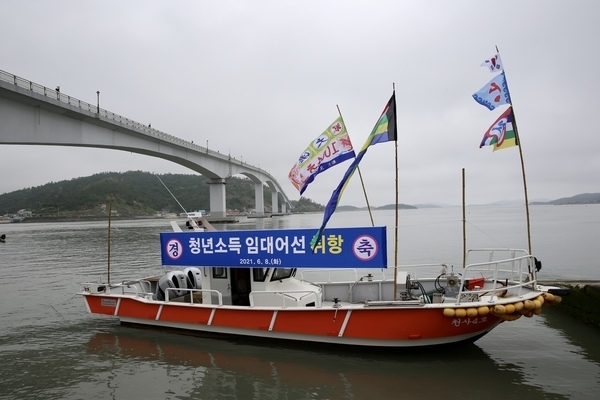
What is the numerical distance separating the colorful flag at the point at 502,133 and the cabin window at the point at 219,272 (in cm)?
697

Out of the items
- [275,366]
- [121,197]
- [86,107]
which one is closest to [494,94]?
[275,366]

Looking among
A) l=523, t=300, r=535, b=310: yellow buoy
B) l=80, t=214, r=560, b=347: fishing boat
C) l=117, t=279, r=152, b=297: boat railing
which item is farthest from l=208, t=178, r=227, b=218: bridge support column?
l=523, t=300, r=535, b=310: yellow buoy

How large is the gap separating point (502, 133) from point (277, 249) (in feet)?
19.3

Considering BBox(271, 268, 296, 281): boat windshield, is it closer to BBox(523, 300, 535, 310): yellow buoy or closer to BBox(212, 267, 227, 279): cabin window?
BBox(212, 267, 227, 279): cabin window

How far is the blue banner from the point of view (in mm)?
8578

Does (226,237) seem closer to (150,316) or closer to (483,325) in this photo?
(150,316)

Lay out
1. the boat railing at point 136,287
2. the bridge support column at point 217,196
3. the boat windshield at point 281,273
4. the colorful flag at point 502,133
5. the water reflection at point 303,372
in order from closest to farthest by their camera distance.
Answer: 1. the water reflection at point 303,372
2. the colorful flag at point 502,133
3. the boat windshield at point 281,273
4. the boat railing at point 136,287
5. the bridge support column at point 217,196

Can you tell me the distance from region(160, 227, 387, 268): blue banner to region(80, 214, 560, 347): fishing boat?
0.07 feet

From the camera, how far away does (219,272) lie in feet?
34.0

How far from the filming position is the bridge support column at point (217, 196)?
65.6 metres

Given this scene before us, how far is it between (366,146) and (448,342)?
450 cm

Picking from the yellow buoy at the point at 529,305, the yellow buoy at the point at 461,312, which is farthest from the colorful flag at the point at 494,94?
the yellow buoy at the point at 461,312

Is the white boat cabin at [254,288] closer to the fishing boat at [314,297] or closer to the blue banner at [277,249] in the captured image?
the fishing boat at [314,297]

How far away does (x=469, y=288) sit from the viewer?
10.0m
